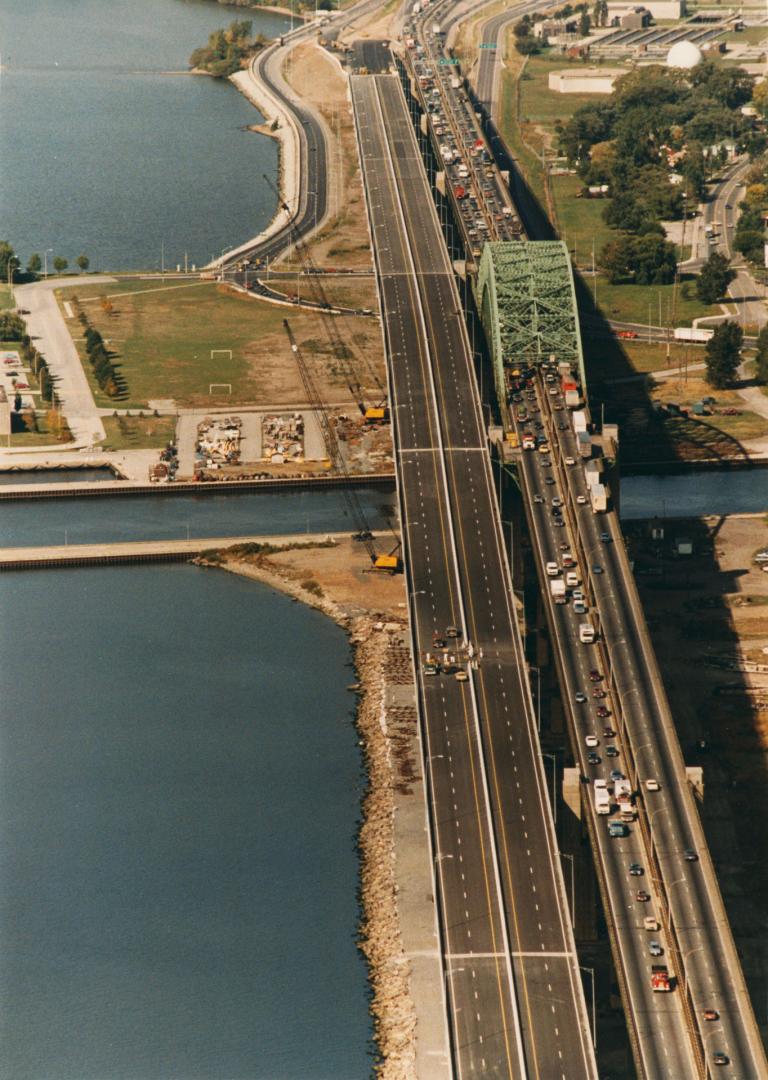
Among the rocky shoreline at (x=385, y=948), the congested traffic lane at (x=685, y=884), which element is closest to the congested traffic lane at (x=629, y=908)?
the congested traffic lane at (x=685, y=884)

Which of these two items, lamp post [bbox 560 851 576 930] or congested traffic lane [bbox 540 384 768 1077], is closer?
congested traffic lane [bbox 540 384 768 1077]

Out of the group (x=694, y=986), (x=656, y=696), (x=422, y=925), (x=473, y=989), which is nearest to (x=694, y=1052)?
(x=694, y=986)

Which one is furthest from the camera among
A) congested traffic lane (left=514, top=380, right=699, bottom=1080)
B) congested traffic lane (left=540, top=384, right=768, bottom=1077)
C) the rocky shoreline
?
the rocky shoreline

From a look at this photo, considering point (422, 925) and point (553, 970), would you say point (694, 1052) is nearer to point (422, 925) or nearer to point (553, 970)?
point (553, 970)

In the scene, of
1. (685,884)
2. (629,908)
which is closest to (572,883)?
(629,908)

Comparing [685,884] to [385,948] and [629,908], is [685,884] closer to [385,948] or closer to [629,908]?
[629,908]

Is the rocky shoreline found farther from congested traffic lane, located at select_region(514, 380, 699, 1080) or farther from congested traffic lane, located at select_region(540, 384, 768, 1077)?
congested traffic lane, located at select_region(540, 384, 768, 1077)

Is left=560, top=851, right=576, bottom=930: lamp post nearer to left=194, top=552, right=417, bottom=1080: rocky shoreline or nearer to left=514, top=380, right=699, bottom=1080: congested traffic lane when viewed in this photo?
left=514, top=380, right=699, bottom=1080: congested traffic lane

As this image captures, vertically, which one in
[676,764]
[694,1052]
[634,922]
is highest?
[676,764]

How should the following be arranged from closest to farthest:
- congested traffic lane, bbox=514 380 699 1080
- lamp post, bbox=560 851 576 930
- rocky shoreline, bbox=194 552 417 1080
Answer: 1. congested traffic lane, bbox=514 380 699 1080
2. rocky shoreline, bbox=194 552 417 1080
3. lamp post, bbox=560 851 576 930

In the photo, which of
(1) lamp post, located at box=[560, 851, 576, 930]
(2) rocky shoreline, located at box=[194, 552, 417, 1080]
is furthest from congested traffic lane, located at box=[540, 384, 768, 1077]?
(2) rocky shoreline, located at box=[194, 552, 417, 1080]

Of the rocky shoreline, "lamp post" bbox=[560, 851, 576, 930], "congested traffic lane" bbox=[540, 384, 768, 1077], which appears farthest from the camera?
"lamp post" bbox=[560, 851, 576, 930]
